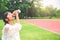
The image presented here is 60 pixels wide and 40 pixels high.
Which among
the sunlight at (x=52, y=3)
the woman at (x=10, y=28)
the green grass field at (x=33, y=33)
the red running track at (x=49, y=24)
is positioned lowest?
the green grass field at (x=33, y=33)

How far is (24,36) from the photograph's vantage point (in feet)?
6.35

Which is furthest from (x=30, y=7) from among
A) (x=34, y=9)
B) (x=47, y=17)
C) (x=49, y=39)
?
(x=49, y=39)

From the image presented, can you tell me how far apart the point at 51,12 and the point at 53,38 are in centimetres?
26

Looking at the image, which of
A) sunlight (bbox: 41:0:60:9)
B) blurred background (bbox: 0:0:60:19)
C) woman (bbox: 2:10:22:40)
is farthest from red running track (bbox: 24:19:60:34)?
woman (bbox: 2:10:22:40)

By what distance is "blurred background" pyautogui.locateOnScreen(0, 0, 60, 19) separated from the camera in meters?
1.93

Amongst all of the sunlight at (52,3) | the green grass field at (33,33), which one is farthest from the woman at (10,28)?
the sunlight at (52,3)

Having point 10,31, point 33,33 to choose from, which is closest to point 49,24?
point 33,33

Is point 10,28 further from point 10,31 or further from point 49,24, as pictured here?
point 49,24

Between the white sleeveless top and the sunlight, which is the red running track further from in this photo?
the white sleeveless top

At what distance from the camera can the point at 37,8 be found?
1981 millimetres

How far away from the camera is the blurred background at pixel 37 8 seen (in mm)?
1933

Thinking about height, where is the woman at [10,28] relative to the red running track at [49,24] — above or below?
above

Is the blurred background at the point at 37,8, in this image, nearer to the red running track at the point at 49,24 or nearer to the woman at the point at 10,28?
the red running track at the point at 49,24

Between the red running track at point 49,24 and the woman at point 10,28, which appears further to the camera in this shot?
the red running track at point 49,24
